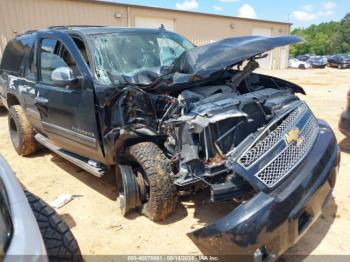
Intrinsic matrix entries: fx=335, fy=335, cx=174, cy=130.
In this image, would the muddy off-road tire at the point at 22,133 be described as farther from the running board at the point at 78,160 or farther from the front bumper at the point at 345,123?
the front bumper at the point at 345,123

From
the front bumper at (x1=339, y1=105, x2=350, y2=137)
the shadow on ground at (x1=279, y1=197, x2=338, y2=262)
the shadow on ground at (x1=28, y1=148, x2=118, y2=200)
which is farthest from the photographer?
the front bumper at (x1=339, y1=105, x2=350, y2=137)

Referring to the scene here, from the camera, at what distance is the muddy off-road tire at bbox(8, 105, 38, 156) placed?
5.33 metres

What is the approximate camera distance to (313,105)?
9117mm

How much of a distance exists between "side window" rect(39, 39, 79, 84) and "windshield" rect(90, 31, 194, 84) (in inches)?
14.0

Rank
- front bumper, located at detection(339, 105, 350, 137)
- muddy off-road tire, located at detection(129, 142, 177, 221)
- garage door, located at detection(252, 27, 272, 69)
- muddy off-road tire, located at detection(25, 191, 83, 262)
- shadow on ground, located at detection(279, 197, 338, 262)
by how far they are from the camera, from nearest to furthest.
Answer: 1. muddy off-road tire, located at detection(25, 191, 83, 262)
2. shadow on ground, located at detection(279, 197, 338, 262)
3. muddy off-road tire, located at detection(129, 142, 177, 221)
4. front bumper, located at detection(339, 105, 350, 137)
5. garage door, located at detection(252, 27, 272, 69)

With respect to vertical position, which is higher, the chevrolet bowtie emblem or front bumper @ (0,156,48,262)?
the chevrolet bowtie emblem

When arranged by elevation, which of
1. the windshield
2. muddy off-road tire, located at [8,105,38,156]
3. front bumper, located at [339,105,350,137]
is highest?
the windshield

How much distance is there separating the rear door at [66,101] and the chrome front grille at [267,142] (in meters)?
1.72

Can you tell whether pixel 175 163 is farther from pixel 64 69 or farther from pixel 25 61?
pixel 25 61

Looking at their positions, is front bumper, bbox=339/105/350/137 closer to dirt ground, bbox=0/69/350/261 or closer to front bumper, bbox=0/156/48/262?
dirt ground, bbox=0/69/350/261

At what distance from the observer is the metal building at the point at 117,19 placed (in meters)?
13.3

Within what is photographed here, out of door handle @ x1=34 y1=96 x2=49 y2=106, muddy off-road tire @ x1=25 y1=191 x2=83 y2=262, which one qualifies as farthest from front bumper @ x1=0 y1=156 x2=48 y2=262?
door handle @ x1=34 y1=96 x2=49 y2=106

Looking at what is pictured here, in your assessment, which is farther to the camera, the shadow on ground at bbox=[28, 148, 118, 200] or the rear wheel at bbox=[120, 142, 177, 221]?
the shadow on ground at bbox=[28, 148, 118, 200]

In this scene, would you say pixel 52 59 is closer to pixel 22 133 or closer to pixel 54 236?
pixel 22 133
